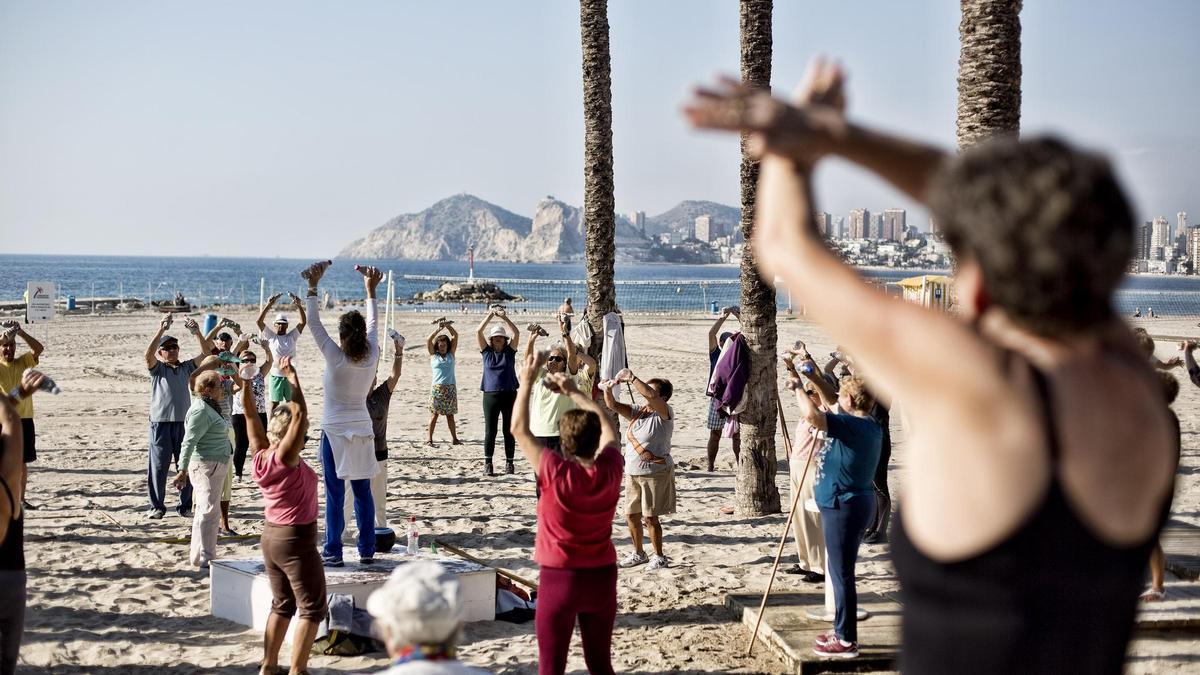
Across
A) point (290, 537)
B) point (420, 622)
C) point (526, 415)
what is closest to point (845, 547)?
point (526, 415)

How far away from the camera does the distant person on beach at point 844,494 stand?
239 inches

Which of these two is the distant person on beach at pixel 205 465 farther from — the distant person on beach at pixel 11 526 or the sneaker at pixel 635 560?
the distant person on beach at pixel 11 526

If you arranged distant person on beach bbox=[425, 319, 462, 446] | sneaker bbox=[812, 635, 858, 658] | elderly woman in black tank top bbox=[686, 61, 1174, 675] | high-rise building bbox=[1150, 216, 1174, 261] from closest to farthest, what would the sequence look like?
1. elderly woman in black tank top bbox=[686, 61, 1174, 675]
2. sneaker bbox=[812, 635, 858, 658]
3. distant person on beach bbox=[425, 319, 462, 446]
4. high-rise building bbox=[1150, 216, 1174, 261]

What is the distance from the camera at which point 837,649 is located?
630 cm

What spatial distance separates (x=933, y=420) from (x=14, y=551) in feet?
14.6

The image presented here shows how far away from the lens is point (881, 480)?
9.19 metres

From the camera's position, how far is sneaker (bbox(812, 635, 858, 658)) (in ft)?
20.6

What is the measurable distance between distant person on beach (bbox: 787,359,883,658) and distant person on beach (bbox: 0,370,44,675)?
147 inches

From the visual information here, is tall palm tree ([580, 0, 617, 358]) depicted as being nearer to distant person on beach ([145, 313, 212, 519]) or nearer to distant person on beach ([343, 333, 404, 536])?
distant person on beach ([343, 333, 404, 536])

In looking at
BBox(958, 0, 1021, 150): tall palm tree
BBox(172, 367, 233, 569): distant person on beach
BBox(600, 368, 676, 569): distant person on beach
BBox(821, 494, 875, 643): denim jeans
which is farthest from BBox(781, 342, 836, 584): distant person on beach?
BBox(172, 367, 233, 569): distant person on beach

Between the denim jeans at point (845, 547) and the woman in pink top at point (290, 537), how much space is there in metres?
2.92

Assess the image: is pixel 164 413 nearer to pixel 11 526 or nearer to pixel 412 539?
pixel 412 539

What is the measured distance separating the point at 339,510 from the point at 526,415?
3.39 m

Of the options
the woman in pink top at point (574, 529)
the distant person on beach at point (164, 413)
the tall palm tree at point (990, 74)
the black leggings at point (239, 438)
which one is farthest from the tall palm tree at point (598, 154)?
the woman in pink top at point (574, 529)
